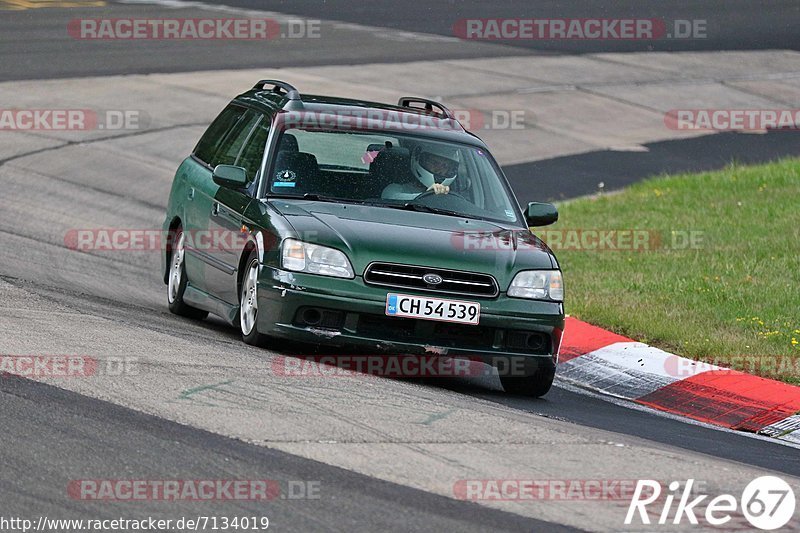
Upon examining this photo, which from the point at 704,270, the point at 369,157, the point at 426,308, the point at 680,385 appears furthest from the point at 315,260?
the point at 704,270

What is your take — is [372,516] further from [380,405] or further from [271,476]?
[380,405]

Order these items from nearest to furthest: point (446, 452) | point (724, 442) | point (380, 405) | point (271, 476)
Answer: point (271, 476)
point (446, 452)
point (380, 405)
point (724, 442)

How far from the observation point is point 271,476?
20.2 feet

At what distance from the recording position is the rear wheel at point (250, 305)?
30.0ft

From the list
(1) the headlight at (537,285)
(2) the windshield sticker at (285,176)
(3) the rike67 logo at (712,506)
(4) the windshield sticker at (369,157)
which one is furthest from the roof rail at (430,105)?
(3) the rike67 logo at (712,506)

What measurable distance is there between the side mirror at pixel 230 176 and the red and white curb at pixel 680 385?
2.66m

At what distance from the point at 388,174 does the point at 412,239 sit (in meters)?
1.05

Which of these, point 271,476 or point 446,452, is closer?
point 271,476

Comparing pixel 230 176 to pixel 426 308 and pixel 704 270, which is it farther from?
pixel 704 270

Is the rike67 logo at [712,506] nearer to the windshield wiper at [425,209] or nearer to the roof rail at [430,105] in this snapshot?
the windshield wiper at [425,209]

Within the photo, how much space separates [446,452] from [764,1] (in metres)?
34.4

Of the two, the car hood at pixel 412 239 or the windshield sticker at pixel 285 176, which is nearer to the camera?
the car hood at pixel 412 239

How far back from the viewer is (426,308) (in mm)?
A: 8734

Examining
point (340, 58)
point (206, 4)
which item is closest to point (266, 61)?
point (340, 58)
